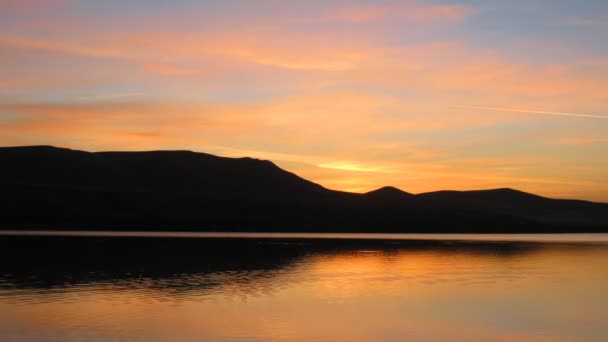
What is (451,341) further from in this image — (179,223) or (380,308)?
(179,223)

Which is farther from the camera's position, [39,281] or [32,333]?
[39,281]

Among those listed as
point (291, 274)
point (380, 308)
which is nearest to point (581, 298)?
point (380, 308)

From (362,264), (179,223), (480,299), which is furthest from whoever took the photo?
(179,223)

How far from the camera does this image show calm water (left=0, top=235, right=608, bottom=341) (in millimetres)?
27844

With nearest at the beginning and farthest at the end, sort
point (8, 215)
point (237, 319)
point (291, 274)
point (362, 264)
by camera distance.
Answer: point (237, 319)
point (291, 274)
point (362, 264)
point (8, 215)

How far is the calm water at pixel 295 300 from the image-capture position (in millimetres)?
27844

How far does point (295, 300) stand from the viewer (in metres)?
37.2

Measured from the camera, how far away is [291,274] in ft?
167

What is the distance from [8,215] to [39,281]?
461ft

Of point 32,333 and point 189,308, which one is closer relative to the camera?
point 32,333

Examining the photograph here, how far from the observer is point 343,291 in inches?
1645

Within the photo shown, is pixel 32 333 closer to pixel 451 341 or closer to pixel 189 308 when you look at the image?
pixel 189 308

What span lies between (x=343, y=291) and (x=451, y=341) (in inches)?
609

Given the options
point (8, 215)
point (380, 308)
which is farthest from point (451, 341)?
point (8, 215)
